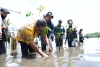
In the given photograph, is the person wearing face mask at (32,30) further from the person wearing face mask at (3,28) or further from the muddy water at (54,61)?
the person wearing face mask at (3,28)

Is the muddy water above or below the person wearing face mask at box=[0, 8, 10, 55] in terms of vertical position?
below

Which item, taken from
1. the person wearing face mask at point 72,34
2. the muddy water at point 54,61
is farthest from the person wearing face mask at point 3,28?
the person wearing face mask at point 72,34

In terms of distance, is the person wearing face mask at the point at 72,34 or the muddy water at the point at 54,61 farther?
the person wearing face mask at the point at 72,34

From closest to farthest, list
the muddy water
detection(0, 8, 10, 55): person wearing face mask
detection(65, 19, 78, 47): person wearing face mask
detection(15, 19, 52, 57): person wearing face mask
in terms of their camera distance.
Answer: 1. the muddy water
2. detection(15, 19, 52, 57): person wearing face mask
3. detection(0, 8, 10, 55): person wearing face mask
4. detection(65, 19, 78, 47): person wearing face mask

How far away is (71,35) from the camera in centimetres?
1090

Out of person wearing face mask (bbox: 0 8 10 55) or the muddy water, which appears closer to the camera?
the muddy water

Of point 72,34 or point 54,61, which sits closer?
point 54,61

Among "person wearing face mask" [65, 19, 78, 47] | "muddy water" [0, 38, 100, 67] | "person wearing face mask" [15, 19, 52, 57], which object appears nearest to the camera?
"muddy water" [0, 38, 100, 67]

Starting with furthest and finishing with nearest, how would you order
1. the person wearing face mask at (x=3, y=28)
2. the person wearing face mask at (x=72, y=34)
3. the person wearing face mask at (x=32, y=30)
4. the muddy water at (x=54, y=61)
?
the person wearing face mask at (x=72, y=34), the person wearing face mask at (x=3, y=28), the person wearing face mask at (x=32, y=30), the muddy water at (x=54, y=61)

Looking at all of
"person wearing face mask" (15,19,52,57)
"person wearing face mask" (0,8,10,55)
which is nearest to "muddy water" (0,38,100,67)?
"person wearing face mask" (15,19,52,57)

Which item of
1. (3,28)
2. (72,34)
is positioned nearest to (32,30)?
(3,28)

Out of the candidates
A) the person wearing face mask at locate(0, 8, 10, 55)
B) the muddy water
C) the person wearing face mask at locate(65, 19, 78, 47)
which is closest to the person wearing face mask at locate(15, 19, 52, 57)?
the muddy water

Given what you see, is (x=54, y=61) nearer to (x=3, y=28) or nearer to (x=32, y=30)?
(x=32, y=30)

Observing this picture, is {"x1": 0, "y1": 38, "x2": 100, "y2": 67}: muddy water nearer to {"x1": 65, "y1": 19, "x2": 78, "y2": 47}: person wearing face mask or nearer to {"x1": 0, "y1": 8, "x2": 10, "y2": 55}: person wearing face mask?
{"x1": 0, "y1": 8, "x2": 10, "y2": 55}: person wearing face mask
